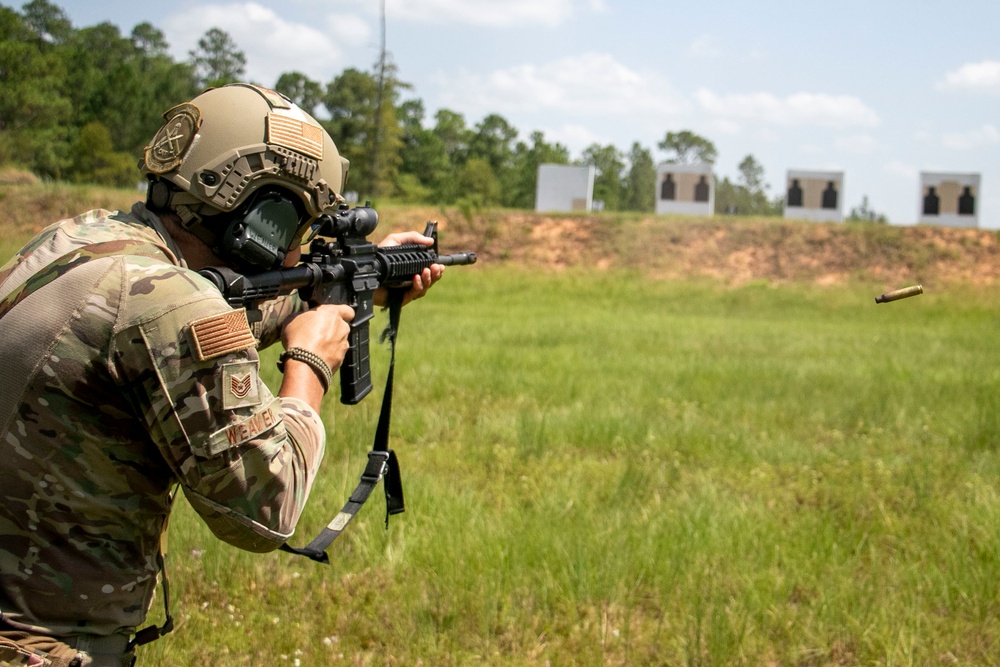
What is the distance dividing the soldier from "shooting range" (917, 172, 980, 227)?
129 ft

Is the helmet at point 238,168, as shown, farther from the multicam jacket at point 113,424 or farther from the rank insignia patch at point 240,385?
the rank insignia patch at point 240,385

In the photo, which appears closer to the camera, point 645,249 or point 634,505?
point 634,505

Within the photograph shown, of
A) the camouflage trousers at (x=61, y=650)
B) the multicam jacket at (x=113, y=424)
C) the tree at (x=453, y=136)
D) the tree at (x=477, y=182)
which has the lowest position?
the camouflage trousers at (x=61, y=650)

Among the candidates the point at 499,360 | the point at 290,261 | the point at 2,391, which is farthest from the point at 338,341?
the point at 499,360

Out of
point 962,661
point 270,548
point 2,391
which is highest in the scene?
point 2,391

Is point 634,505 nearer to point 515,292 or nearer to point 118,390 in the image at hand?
point 118,390

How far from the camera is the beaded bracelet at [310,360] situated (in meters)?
2.39

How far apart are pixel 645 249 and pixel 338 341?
29056 millimetres

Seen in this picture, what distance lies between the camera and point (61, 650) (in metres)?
2.00

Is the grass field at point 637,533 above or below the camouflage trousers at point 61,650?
below

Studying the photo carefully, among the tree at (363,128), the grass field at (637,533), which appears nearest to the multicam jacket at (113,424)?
the grass field at (637,533)

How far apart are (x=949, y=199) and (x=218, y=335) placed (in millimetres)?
41314

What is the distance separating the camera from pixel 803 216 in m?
38.6

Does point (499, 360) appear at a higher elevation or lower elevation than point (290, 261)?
lower
